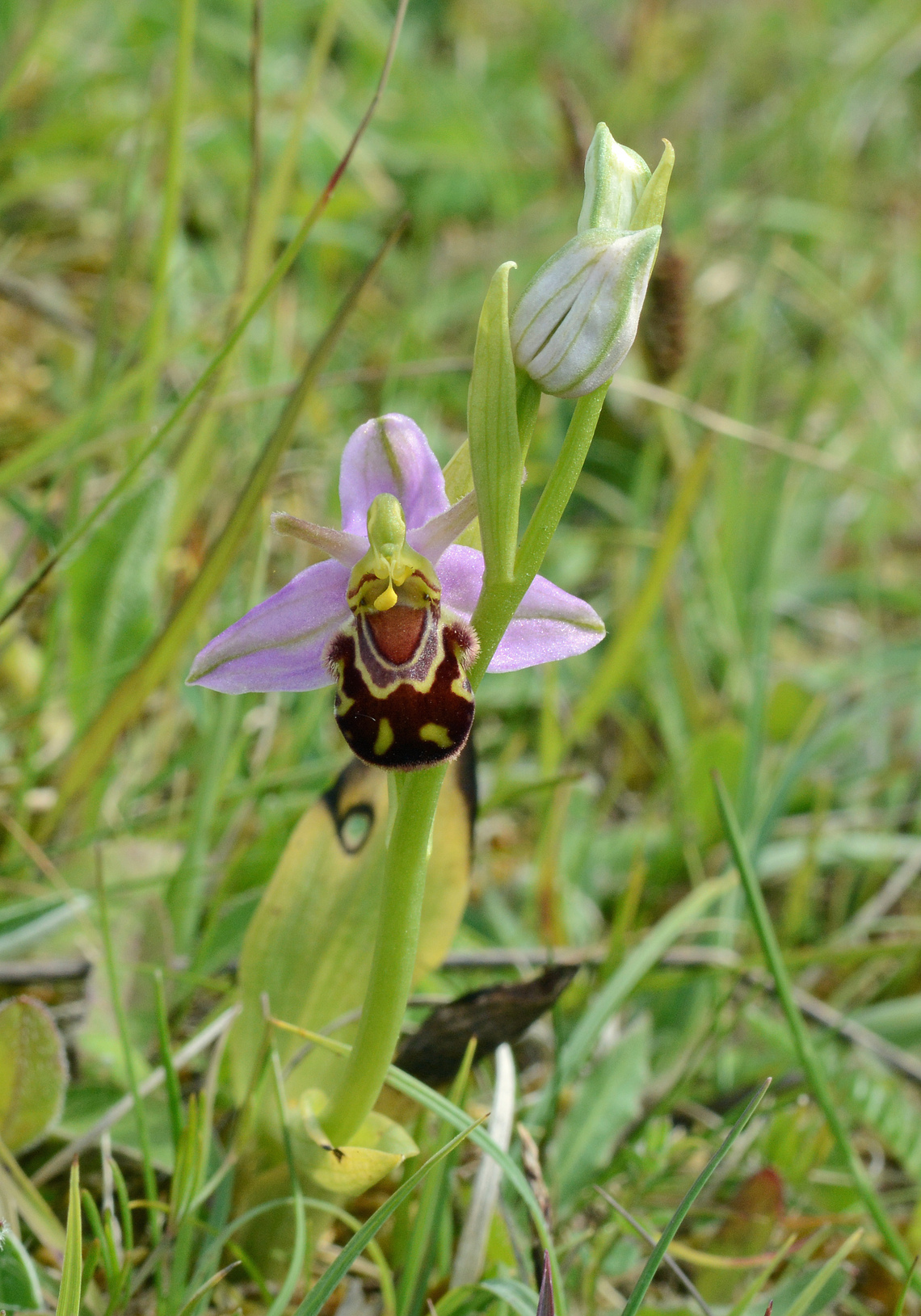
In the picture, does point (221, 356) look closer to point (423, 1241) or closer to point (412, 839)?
point (412, 839)

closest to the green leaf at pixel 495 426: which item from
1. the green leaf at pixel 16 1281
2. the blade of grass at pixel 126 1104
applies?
the blade of grass at pixel 126 1104

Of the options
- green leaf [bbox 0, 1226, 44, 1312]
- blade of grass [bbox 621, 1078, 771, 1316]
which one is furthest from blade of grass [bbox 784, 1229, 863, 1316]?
green leaf [bbox 0, 1226, 44, 1312]

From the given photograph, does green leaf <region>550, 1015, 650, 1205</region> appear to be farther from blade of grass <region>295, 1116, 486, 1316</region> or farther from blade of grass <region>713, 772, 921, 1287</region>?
blade of grass <region>295, 1116, 486, 1316</region>

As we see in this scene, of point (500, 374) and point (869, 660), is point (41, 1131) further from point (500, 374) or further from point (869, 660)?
point (869, 660)

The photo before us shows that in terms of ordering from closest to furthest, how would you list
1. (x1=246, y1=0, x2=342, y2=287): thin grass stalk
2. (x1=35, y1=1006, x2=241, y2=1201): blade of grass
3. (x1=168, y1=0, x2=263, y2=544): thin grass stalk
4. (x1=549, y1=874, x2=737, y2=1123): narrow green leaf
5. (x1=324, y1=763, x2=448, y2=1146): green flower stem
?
(x1=324, y1=763, x2=448, y2=1146): green flower stem
(x1=35, y1=1006, x2=241, y2=1201): blade of grass
(x1=549, y1=874, x2=737, y2=1123): narrow green leaf
(x1=168, y1=0, x2=263, y2=544): thin grass stalk
(x1=246, y1=0, x2=342, y2=287): thin grass stalk

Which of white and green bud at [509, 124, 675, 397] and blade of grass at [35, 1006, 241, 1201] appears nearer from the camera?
white and green bud at [509, 124, 675, 397]

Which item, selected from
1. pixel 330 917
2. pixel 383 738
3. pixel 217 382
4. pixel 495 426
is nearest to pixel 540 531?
pixel 495 426

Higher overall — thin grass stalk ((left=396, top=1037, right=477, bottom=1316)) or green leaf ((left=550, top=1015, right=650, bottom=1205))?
thin grass stalk ((left=396, top=1037, right=477, bottom=1316))

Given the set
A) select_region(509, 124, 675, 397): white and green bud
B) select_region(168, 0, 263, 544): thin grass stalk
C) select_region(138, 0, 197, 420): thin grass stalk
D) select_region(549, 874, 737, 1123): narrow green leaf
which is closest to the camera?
select_region(509, 124, 675, 397): white and green bud
